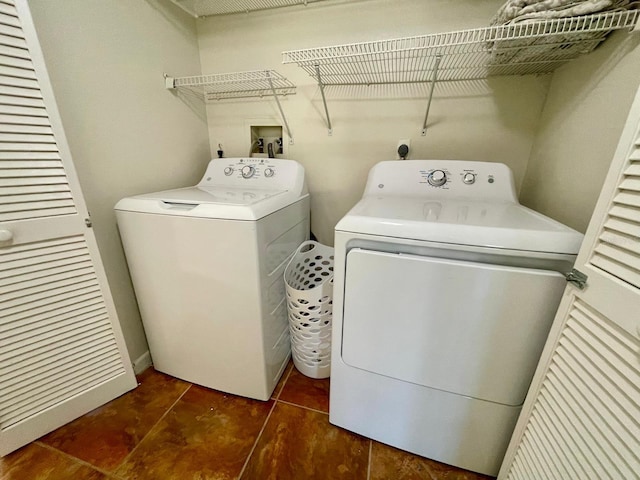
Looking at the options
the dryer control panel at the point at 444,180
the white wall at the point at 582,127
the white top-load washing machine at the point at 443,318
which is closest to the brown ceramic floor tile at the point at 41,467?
the white top-load washing machine at the point at 443,318

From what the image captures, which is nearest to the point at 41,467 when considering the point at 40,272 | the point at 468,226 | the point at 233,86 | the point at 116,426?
the point at 116,426

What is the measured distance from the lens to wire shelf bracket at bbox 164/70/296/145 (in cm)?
144

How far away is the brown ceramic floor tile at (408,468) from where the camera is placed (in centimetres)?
99

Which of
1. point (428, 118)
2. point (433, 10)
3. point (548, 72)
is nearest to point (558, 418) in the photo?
point (428, 118)

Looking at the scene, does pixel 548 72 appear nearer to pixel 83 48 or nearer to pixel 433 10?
pixel 433 10

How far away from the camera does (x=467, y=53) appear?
1107 mm

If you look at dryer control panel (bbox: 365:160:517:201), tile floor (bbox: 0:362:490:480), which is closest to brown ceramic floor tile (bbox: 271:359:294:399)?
tile floor (bbox: 0:362:490:480)

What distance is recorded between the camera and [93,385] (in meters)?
1.17

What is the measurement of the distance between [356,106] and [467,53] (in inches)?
22.8

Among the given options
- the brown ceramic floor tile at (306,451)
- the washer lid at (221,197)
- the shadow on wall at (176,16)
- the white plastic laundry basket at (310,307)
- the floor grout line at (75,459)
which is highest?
the shadow on wall at (176,16)

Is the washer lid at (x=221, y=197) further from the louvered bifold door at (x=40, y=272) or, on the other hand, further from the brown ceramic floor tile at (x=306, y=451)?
the brown ceramic floor tile at (x=306, y=451)

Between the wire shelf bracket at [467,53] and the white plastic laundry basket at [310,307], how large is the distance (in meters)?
0.88

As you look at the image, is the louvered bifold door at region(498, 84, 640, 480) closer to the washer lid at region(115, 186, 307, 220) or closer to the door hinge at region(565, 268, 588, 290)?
the door hinge at region(565, 268, 588, 290)

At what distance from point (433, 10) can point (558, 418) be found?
172 centimetres
